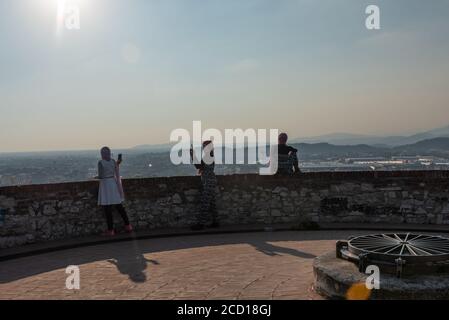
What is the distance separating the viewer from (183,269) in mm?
6734

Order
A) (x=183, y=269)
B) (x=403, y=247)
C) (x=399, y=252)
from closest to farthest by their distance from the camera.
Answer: (x=399, y=252) → (x=403, y=247) → (x=183, y=269)

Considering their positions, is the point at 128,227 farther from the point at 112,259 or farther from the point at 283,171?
the point at 283,171

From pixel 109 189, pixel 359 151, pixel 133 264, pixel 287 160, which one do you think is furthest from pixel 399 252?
pixel 359 151

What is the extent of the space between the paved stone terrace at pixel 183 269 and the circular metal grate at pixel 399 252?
2.16ft

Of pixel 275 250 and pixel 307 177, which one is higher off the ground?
pixel 307 177

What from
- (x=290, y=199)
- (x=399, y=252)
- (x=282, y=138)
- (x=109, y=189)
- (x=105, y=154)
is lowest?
(x=399, y=252)

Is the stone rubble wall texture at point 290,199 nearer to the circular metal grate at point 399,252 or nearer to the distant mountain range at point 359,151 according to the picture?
the circular metal grate at point 399,252

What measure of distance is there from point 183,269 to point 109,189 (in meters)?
3.58

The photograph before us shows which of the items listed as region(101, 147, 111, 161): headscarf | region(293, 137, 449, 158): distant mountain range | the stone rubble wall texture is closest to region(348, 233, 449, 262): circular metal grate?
the stone rubble wall texture

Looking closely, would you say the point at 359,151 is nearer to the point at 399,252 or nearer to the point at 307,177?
the point at 307,177

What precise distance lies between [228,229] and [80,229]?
3.03 m

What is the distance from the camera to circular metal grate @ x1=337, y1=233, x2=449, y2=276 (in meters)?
5.17

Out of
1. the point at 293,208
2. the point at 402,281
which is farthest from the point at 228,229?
the point at 402,281

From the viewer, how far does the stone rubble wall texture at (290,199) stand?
10.4m
